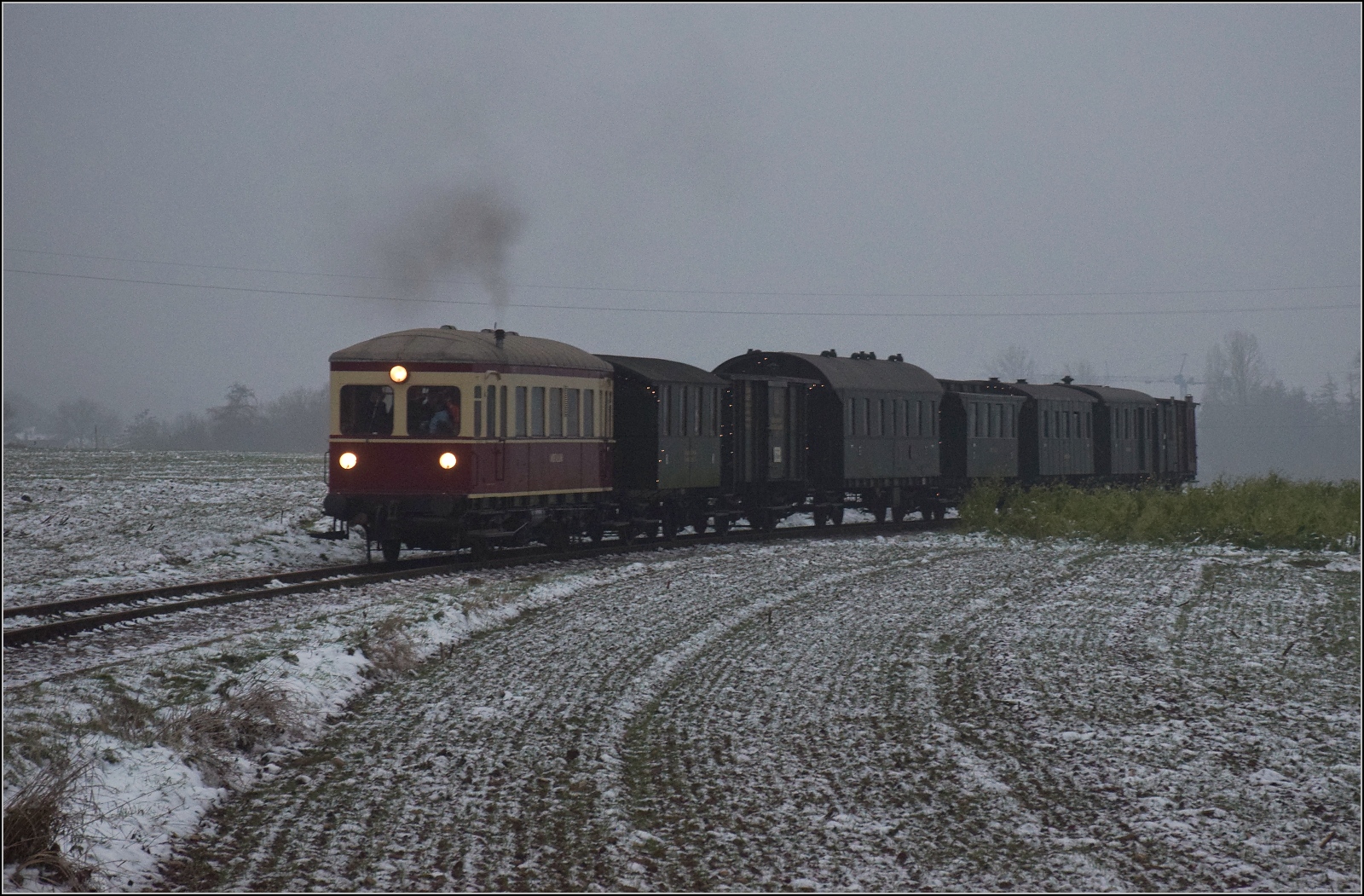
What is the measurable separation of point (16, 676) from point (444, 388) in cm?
890

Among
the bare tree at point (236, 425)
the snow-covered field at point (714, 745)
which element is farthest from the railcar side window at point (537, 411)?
the bare tree at point (236, 425)

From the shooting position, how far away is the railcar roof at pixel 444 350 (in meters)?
18.6

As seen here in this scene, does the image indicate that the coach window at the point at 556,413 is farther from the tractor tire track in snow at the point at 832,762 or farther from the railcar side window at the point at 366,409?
the tractor tire track in snow at the point at 832,762

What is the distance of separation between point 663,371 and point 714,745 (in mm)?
15181

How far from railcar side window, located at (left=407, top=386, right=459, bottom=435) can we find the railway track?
191 cm

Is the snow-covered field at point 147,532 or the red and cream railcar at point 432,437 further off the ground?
the red and cream railcar at point 432,437

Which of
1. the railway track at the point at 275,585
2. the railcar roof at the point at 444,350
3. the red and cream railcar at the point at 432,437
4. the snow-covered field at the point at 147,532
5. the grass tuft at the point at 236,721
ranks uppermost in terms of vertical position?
the railcar roof at the point at 444,350

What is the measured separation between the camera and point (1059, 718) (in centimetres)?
924

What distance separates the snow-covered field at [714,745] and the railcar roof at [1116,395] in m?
22.8

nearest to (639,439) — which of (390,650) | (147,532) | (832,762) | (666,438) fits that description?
(666,438)

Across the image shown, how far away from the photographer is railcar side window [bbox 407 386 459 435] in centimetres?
1855

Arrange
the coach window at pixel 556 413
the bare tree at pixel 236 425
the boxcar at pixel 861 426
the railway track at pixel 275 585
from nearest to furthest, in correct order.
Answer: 1. the railway track at pixel 275 585
2. the coach window at pixel 556 413
3. the boxcar at pixel 861 426
4. the bare tree at pixel 236 425

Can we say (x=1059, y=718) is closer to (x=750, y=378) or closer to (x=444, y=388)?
(x=444, y=388)

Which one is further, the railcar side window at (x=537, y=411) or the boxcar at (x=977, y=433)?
the boxcar at (x=977, y=433)
